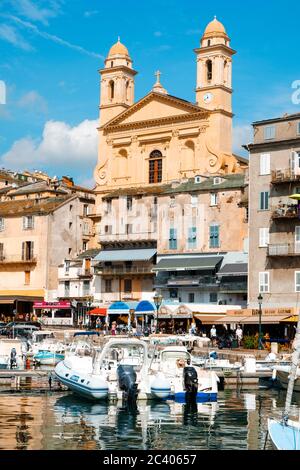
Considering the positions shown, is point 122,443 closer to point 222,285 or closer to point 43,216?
point 222,285

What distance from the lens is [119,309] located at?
73.1 meters

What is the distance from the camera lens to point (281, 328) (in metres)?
60.7

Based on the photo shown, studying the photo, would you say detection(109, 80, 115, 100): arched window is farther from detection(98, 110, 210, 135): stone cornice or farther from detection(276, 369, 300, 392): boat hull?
detection(276, 369, 300, 392): boat hull

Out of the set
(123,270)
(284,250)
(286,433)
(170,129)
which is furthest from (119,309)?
(286,433)

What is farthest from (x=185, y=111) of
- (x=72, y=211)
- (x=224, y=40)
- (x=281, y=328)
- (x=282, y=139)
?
(x=281, y=328)

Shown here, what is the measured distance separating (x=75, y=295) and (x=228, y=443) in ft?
203

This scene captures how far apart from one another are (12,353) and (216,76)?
4686cm

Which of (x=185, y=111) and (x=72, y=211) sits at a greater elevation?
(x=185, y=111)

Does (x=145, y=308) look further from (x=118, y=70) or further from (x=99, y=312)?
(x=118, y=70)

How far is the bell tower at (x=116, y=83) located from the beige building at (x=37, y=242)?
10703 millimetres

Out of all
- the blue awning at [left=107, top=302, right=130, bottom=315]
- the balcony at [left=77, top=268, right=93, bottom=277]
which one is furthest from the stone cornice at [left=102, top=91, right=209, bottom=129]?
the blue awning at [left=107, top=302, right=130, bottom=315]

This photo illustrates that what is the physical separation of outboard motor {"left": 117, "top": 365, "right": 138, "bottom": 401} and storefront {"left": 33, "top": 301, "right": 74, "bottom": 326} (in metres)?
47.5

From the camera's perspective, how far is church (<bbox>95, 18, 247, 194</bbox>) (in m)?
86.8

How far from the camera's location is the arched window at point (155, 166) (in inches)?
3570
